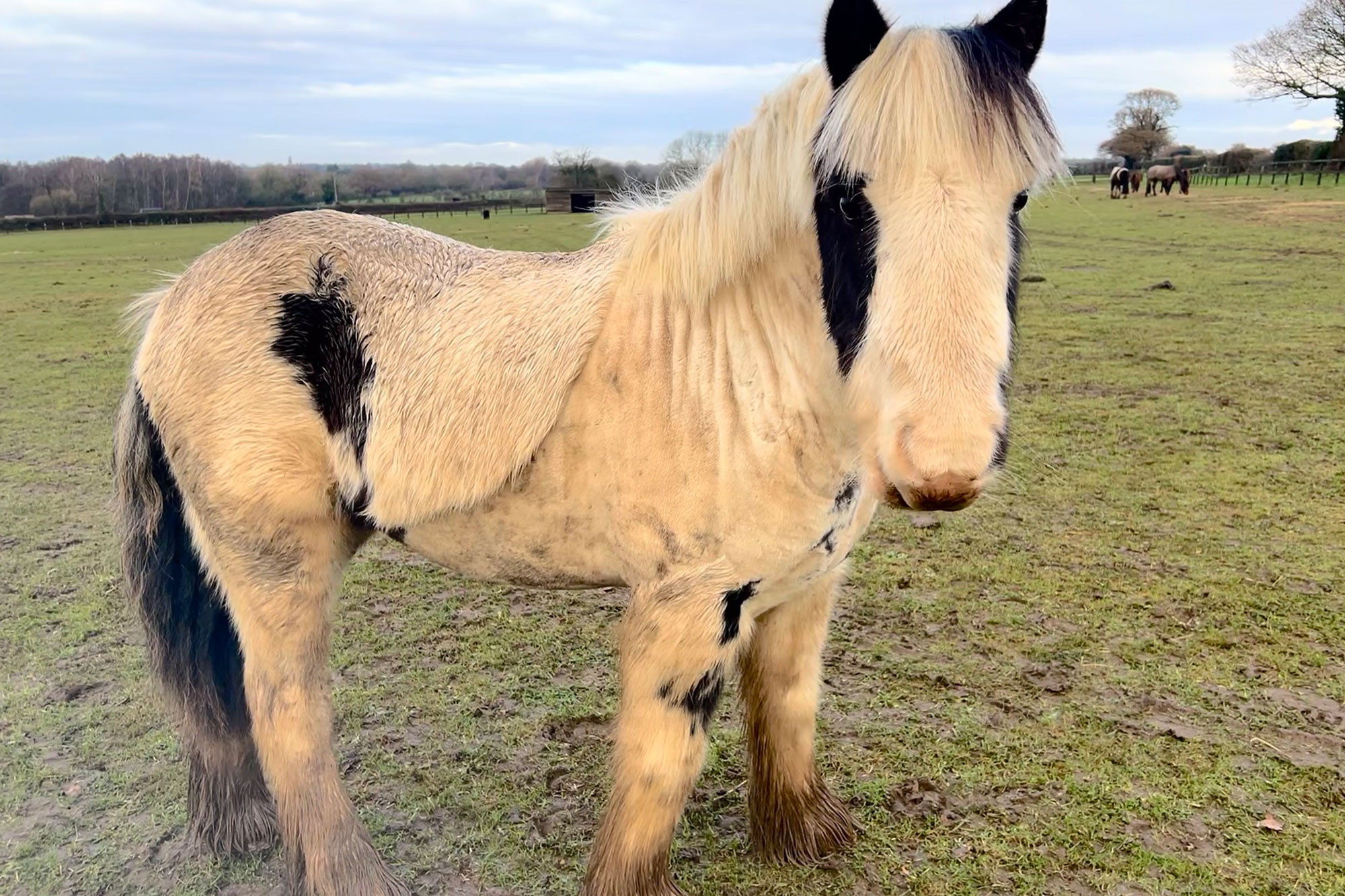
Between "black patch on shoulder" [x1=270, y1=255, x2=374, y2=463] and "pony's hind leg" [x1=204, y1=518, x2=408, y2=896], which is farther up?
"black patch on shoulder" [x1=270, y1=255, x2=374, y2=463]

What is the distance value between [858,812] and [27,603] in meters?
3.89

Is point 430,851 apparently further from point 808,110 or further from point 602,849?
point 808,110

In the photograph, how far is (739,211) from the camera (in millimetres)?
1799

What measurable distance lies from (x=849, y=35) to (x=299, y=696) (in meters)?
2.02

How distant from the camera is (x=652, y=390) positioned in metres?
1.92

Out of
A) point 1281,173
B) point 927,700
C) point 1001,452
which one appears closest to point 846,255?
point 1001,452

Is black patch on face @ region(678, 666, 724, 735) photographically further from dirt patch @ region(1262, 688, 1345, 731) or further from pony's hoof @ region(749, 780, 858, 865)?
dirt patch @ region(1262, 688, 1345, 731)

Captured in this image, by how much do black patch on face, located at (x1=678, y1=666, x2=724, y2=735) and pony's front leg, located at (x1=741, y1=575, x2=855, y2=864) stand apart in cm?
37

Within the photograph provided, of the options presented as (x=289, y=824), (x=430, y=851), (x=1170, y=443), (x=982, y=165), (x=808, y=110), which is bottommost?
(x=430, y=851)

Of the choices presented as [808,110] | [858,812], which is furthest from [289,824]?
[808,110]

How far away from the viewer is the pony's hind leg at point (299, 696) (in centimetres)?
217

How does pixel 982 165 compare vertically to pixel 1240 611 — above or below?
above

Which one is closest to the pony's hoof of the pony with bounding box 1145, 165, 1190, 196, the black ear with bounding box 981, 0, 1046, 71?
the black ear with bounding box 981, 0, 1046, 71

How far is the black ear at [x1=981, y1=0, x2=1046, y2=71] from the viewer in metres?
1.58
